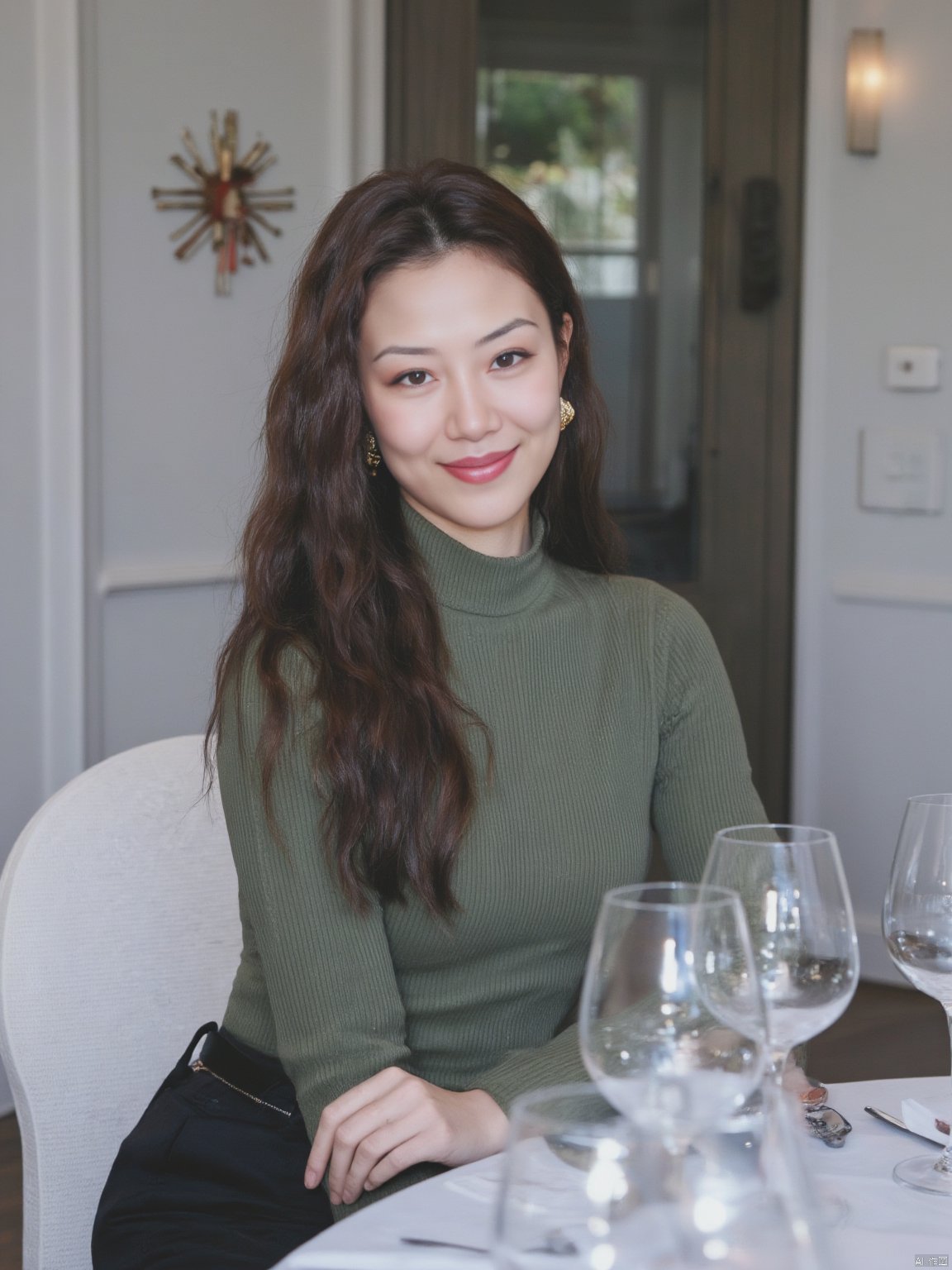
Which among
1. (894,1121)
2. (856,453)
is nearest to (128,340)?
(856,453)

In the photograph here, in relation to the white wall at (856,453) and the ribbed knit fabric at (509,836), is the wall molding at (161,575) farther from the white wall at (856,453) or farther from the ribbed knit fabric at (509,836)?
the ribbed knit fabric at (509,836)

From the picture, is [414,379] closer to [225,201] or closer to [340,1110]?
[340,1110]

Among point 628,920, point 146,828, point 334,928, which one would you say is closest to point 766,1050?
point 628,920

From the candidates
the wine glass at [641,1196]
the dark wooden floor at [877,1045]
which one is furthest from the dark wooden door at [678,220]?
the wine glass at [641,1196]

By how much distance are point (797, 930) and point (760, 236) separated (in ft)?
10.0

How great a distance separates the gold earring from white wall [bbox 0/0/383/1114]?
151cm

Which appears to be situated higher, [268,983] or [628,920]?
[628,920]

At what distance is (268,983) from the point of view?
1278mm

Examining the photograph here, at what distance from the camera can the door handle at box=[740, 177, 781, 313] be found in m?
3.60

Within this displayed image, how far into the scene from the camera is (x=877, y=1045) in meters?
3.14

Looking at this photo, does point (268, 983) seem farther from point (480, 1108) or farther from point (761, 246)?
point (761, 246)

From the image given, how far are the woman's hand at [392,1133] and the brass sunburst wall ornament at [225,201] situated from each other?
2.46 meters

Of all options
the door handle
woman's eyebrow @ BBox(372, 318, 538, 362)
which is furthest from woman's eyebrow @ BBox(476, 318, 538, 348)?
the door handle

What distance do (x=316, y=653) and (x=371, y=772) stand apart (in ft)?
0.45
